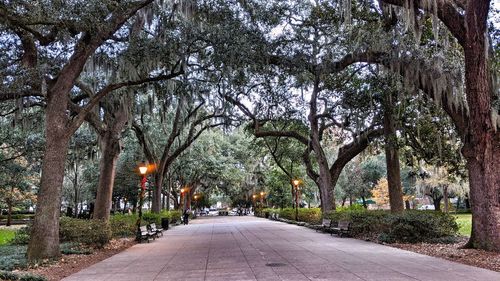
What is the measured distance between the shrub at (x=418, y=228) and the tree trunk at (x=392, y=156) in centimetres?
314

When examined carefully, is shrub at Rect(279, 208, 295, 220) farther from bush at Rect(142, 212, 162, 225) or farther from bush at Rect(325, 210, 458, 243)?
bush at Rect(325, 210, 458, 243)

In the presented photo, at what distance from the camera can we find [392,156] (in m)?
17.8

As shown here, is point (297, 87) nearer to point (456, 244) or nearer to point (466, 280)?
point (456, 244)

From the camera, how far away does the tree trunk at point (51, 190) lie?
35.4ft

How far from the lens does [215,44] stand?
13.5m

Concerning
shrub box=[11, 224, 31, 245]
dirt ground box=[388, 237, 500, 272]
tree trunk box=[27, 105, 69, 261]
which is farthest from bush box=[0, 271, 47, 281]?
dirt ground box=[388, 237, 500, 272]

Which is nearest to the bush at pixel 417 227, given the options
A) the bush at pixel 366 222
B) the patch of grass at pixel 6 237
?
the bush at pixel 366 222

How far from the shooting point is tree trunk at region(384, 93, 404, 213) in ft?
54.9

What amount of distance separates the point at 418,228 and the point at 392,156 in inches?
195

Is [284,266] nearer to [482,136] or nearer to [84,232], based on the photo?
[482,136]

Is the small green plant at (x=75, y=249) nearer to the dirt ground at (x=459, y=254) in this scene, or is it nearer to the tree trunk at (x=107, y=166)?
the tree trunk at (x=107, y=166)

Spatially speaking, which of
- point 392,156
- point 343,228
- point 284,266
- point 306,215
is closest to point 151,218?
point 306,215

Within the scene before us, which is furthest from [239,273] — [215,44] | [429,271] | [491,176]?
[215,44]

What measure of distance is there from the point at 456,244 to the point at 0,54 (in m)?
14.6
